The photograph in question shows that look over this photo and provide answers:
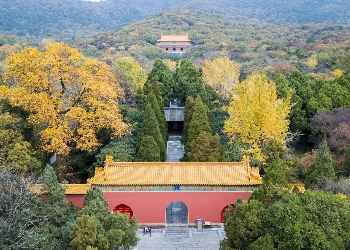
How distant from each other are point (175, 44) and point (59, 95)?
5019cm

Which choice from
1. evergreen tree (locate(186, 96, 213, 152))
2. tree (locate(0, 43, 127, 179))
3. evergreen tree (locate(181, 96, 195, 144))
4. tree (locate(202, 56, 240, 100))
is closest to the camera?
tree (locate(0, 43, 127, 179))

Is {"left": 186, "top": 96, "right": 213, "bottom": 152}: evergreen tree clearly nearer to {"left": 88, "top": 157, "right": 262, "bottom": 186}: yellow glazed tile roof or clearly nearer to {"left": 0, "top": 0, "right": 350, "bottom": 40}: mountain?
{"left": 88, "top": 157, "right": 262, "bottom": 186}: yellow glazed tile roof

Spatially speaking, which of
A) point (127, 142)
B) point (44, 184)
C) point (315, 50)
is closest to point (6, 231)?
point (44, 184)

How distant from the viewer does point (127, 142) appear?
18.5 metres

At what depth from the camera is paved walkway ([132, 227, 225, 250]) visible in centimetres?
1320

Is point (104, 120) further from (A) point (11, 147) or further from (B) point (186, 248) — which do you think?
(B) point (186, 248)

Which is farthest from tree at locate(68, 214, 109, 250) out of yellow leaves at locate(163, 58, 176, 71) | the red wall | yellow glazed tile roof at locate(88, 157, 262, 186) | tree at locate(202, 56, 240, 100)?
yellow leaves at locate(163, 58, 176, 71)

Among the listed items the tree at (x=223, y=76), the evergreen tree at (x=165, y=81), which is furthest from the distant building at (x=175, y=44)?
the evergreen tree at (x=165, y=81)

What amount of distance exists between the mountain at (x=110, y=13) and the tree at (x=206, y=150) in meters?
79.6

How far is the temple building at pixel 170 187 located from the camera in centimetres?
1400

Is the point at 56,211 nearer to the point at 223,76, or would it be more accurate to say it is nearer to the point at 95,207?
the point at 95,207

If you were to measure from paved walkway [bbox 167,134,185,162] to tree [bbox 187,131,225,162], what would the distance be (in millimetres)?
5580

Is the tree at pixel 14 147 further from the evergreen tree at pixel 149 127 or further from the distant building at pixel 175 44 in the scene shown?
the distant building at pixel 175 44

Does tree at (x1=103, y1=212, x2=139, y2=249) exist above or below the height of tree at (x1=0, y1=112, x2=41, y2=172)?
below
